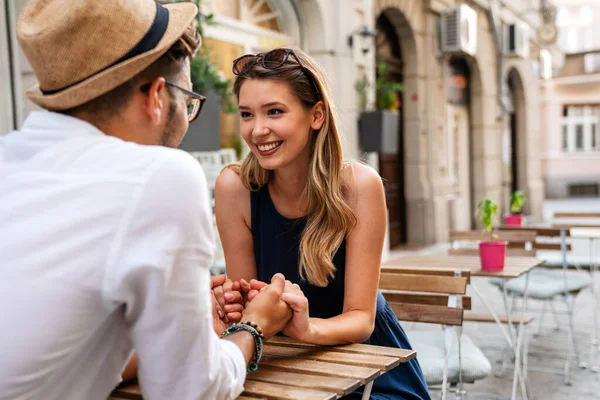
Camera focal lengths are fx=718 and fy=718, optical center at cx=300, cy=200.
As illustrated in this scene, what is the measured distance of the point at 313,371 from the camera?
1.53 metres

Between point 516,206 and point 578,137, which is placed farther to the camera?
point 578,137

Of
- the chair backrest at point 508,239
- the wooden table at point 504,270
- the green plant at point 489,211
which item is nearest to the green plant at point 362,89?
the chair backrest at point 508,239

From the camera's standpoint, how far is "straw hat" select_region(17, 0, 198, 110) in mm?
1162

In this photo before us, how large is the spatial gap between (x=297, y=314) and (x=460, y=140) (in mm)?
12887

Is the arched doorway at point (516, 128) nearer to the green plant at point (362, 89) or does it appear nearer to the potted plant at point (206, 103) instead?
the green plant at point (362, 89)

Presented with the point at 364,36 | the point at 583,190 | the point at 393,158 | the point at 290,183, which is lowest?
the point at 583,190

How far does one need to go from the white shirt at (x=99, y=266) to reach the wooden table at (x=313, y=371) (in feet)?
0.90

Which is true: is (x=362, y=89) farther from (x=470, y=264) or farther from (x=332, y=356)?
(x=332, y=356)

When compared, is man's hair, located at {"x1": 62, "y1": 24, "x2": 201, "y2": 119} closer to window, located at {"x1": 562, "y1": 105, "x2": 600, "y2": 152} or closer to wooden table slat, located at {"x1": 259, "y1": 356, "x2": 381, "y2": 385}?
wooden table slat, located at {"x1": 259, "y1": 356, "x2": 381, "y2": 385}

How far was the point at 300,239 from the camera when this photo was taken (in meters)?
2.13

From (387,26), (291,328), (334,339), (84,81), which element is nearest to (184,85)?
(84,81)

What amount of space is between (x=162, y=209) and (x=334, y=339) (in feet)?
2.76

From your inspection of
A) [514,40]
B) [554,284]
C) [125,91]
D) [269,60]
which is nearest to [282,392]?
[125,91]

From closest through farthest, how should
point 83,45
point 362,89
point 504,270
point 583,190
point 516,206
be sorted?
point 83,45 → point 504,270 → point 516,206 → point 362,89 → point 583,190
